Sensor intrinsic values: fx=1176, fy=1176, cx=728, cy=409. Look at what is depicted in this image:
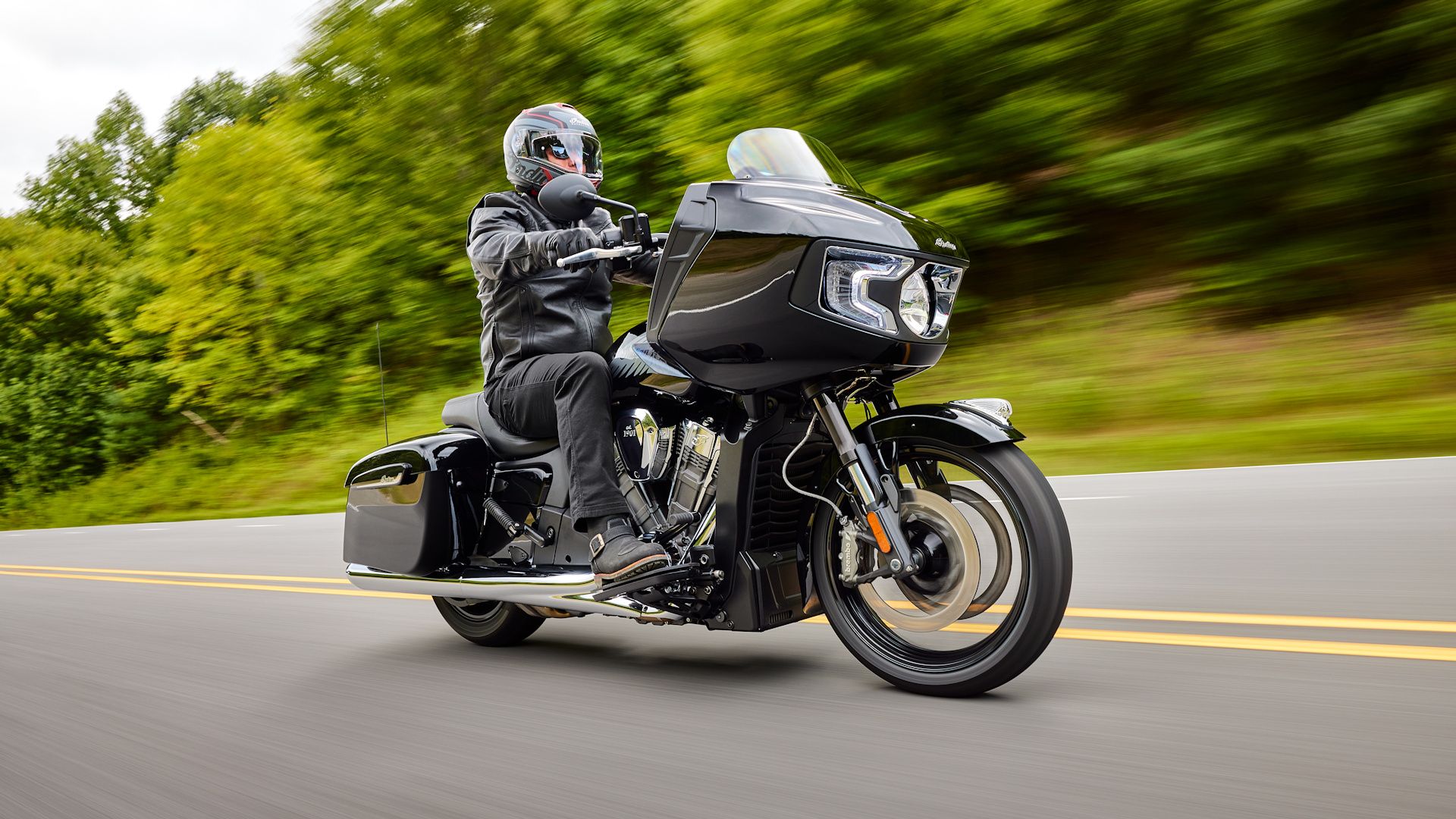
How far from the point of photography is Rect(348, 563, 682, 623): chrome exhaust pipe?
3.75 m

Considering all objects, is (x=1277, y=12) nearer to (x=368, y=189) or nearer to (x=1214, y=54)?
(x=1214, y=54)

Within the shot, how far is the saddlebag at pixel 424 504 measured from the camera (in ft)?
14.3

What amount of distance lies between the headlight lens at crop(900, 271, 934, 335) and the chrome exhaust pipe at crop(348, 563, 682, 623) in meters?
1.17

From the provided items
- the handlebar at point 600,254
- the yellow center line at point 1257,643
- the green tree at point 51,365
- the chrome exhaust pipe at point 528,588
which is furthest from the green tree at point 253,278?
the yellow center line at point 1257,643

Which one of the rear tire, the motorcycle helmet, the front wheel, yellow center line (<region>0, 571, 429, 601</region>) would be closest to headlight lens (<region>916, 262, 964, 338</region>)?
the front wheel

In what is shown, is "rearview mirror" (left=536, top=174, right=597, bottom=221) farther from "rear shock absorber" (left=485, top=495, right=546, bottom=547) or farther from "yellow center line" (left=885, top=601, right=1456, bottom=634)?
"yellow center line" (left=885, top=601, right=1456, bottom=634)

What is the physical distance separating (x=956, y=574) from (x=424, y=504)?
2070mm

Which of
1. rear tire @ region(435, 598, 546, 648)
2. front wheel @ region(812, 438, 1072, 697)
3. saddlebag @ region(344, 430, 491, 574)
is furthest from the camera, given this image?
rear tire @ region(435, 598, 546, 648)

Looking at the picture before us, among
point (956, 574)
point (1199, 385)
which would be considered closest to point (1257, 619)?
point (956, 574)

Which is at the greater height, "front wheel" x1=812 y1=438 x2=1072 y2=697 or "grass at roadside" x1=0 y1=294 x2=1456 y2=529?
"grass at roadside" x1=0 y1=294 x2=1456 y2=529

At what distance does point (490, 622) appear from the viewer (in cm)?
464

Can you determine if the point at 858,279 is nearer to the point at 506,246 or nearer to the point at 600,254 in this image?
the point at 600,254

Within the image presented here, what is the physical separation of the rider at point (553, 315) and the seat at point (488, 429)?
4 cm

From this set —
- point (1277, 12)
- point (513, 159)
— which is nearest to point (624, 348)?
point (513, 159)
